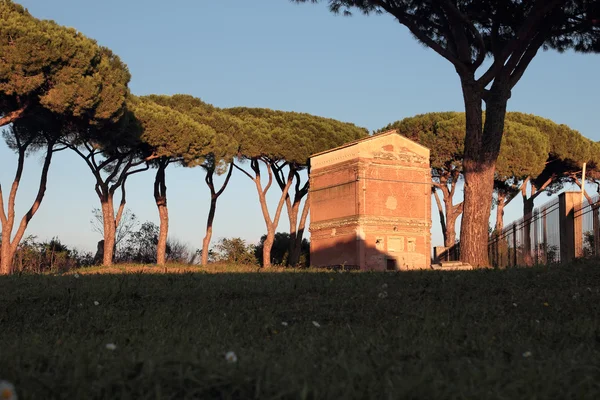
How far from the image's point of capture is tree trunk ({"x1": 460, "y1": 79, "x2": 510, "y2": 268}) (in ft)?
46.5

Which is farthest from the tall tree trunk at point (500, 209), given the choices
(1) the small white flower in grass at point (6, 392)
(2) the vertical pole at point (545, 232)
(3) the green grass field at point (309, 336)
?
(1) the small white flower in grass at point (6, 392)

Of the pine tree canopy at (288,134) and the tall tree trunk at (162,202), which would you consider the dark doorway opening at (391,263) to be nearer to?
the pine tree canopy at (288,134)

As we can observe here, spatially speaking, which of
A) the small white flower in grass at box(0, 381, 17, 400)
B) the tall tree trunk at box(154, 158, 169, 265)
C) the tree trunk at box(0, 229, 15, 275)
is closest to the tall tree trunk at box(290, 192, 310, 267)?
the tall tree trunk at box(154, 158, 169, 265)

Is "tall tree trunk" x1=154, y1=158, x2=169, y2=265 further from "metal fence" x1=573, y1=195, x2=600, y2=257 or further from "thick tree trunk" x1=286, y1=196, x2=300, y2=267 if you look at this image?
"metal fence" x1=573, y1=195, x2=600, y2=257

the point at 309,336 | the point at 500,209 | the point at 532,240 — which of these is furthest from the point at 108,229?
the point at 309,336

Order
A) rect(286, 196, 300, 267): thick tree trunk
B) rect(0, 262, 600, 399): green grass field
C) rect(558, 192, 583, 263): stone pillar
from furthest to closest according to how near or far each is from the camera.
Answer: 1. rect(286, 196, 300, 267): thick tree trunk
2. rect(558, 192, 583, 263): stone pillar
3. rect(0, 262, 600, 399): green grass field

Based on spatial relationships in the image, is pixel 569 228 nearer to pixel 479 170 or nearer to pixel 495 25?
pixel 479 170

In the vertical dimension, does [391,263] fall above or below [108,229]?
below

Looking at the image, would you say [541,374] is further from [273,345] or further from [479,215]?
[479,215]

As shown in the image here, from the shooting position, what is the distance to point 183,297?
7.41m

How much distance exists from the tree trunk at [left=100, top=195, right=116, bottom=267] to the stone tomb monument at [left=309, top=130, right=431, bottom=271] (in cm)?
1270

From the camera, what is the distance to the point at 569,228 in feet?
45.4

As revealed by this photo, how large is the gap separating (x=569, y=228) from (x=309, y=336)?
33.0ft

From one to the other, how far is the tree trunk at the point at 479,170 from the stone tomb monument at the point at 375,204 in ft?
68.4
